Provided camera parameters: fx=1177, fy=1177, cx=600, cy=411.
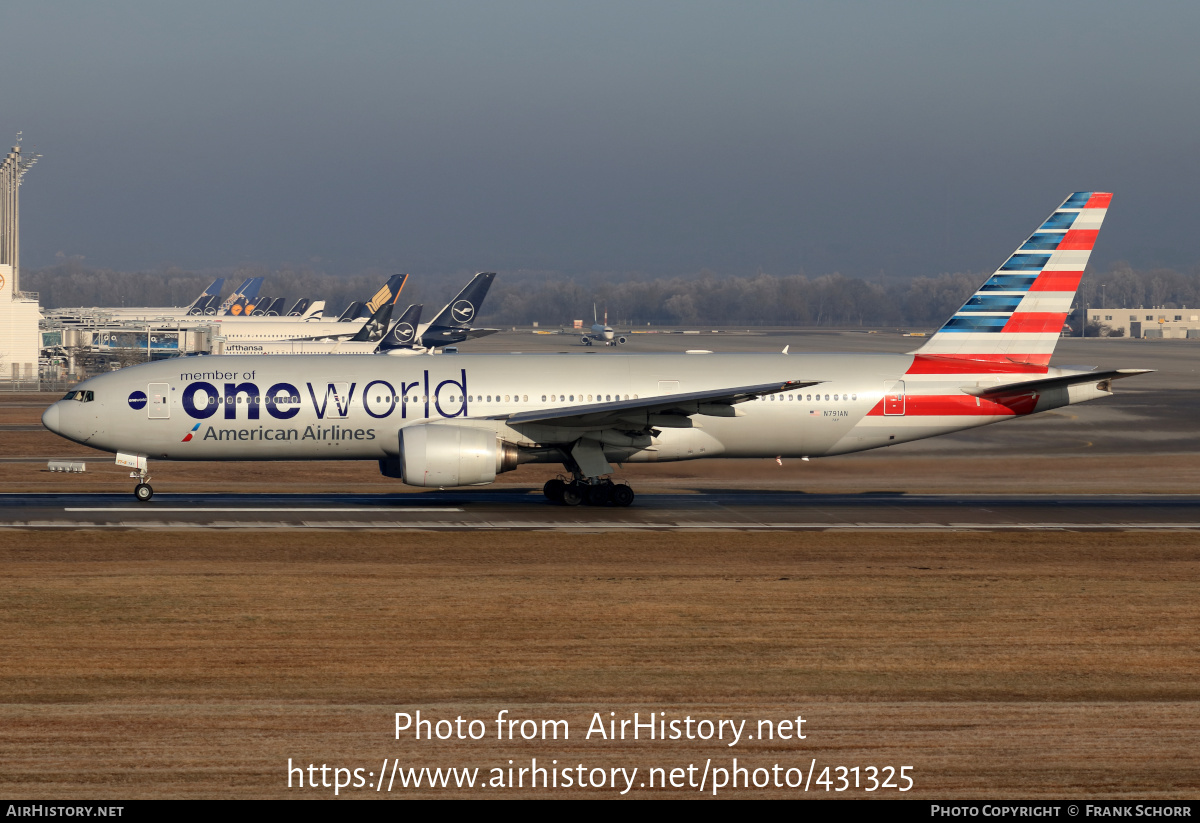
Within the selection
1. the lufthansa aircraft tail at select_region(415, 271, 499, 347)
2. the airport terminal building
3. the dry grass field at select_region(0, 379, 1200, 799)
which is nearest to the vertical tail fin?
the lufthansa aircraft tail at select_region(415, 271, 499, 347)

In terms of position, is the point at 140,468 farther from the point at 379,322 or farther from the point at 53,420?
the point at 379,322

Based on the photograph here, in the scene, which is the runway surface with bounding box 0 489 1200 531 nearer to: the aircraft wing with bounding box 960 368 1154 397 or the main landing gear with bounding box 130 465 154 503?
the main landing gear with bounding box 130 465 154 503

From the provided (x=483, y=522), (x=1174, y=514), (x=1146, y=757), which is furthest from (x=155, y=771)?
(x=1174, y=514)

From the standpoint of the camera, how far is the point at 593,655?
16.3m

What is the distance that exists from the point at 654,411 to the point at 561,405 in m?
2.86

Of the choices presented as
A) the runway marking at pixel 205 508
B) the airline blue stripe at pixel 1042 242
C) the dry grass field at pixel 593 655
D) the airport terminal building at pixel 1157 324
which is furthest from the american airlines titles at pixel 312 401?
the airport terminal building at pixel 1157 324

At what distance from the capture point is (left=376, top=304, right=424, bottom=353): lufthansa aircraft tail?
103m

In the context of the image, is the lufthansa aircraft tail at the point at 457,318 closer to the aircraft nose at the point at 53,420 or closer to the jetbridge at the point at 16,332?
the jetbridge at the point at 16,332

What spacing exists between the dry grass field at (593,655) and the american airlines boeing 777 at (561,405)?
5.42 metres

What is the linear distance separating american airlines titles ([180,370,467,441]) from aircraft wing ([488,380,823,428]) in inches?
85.5

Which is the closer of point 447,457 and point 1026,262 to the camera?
point 447,457

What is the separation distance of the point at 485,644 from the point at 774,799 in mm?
6699

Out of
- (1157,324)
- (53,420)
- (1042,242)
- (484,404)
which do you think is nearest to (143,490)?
(53,420)

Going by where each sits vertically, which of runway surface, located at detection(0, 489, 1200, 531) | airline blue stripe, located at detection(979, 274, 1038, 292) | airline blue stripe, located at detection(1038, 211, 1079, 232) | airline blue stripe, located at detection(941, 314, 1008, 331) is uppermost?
airline blue stripe, located at detection(1038, 211, 1079, 232)
